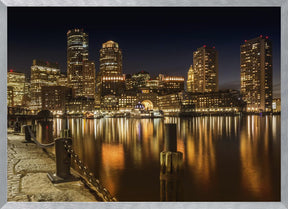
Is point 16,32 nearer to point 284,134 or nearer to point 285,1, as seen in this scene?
point 285,1

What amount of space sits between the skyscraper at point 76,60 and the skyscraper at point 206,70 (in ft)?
241

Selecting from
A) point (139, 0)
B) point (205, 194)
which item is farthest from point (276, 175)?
point (139, 0)

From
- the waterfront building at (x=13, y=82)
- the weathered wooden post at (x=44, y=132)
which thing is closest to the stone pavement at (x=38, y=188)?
the waterfront building at (x=13, y=82)

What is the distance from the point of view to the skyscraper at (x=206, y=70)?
137 m

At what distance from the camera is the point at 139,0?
5145 millimetres

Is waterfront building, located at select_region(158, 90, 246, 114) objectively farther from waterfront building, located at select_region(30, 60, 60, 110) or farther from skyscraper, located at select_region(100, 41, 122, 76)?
waterfront building, located at select_region(30, 60, 60, 110)

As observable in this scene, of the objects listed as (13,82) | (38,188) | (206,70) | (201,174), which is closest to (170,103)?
(206,70)

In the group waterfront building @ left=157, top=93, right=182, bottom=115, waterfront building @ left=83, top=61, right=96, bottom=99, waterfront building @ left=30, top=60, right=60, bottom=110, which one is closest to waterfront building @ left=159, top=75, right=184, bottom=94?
waterfront building @ left=157, top=93, right=182, bottom=115

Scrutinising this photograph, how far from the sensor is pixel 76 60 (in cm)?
15325

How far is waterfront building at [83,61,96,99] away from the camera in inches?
5492

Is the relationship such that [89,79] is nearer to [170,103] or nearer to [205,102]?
[170,103]

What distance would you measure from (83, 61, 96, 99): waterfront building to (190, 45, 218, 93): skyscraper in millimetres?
67975

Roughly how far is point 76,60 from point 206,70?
88.5 m

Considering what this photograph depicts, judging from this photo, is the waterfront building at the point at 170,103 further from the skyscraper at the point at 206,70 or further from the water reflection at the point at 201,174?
the water reflection at the point at 201,174
